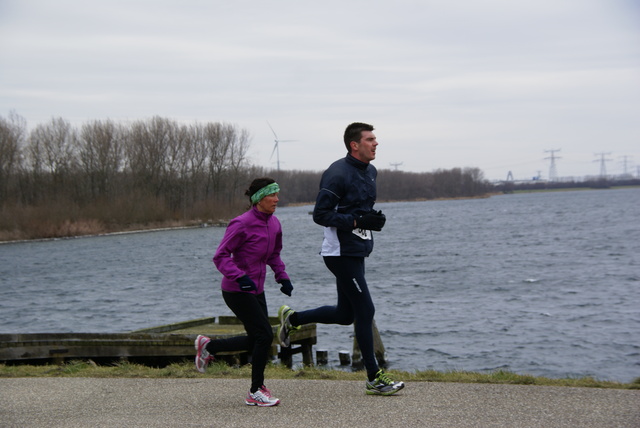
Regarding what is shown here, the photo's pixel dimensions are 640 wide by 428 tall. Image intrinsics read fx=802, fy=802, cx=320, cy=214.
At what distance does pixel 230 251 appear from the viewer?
21.5 feet

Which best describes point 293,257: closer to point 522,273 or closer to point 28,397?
point 522,273

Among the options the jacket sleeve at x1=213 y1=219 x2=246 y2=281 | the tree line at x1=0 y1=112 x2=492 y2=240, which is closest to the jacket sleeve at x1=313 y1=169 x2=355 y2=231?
the jacket sleeve at x1=213 y1=219 x2=246 y2=281

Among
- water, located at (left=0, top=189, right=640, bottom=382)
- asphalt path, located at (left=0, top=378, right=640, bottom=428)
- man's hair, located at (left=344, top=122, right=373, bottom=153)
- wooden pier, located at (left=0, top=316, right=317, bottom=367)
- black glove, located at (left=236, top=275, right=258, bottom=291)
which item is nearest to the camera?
asphalt path, located at (left=0, top=378, right=640, bottom=428)

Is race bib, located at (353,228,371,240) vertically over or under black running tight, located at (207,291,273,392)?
over

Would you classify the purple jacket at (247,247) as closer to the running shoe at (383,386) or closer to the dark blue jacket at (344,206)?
the dark blue jacket at (344,206)

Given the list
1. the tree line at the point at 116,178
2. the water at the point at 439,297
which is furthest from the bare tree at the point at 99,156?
the water at the point at 439,297

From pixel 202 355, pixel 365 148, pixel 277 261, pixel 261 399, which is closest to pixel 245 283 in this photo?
pixel 277 261

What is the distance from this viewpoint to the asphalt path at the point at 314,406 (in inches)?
229

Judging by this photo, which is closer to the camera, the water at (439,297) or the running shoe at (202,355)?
the running shoe at (202,355)

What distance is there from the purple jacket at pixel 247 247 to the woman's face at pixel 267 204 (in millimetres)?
47

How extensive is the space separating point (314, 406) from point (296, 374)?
1.79 meters

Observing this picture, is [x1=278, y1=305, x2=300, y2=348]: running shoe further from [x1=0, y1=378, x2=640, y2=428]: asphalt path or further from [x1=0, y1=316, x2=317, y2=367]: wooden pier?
[x1=0, y1=316, x2=317, y2=367]: wooden pier

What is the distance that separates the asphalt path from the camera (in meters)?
5.82

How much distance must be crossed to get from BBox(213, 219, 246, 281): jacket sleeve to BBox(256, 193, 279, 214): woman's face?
0.21m
